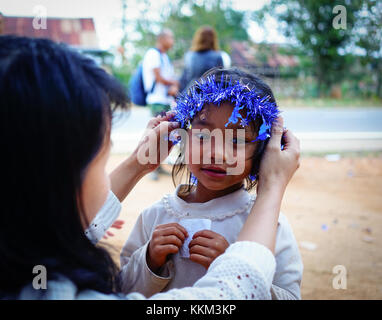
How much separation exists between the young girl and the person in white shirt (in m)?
3.85

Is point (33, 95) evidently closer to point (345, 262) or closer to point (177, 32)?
point (345, 262)

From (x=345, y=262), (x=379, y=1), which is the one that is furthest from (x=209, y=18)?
(x=345, y=262)

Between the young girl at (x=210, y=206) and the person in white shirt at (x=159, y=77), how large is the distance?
385 cm

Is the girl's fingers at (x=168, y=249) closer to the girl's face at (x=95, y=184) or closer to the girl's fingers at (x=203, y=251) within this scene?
the girl's fingers at (x=203, y=251)

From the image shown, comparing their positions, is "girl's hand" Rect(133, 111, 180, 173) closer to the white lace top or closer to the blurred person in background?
the white lace top

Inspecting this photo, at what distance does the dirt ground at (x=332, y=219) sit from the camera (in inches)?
117

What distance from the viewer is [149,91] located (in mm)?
5457

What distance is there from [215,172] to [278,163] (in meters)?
0.30

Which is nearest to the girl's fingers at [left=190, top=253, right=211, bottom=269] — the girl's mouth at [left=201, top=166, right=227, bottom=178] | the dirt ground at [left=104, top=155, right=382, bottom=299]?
the girl's mouth at [left=201, top=166, right=227, bottom=178]

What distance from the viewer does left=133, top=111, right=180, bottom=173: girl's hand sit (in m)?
1.59

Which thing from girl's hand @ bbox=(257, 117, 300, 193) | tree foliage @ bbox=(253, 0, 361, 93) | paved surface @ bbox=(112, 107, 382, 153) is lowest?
paved surface @ bbox=(112, 107, 382, 153)

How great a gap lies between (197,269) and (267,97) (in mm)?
765

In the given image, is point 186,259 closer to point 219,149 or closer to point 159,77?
point 219,149

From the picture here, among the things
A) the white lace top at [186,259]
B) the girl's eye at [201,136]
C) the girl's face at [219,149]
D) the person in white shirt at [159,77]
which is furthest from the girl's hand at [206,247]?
the person in white shirt at [159,77]
